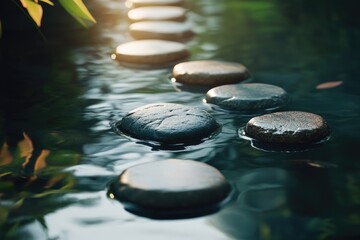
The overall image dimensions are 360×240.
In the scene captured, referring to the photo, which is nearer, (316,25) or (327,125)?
(327,125)

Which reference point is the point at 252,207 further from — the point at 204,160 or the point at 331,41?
the point at 331,41

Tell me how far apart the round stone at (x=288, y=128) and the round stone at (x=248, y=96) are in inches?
9.9

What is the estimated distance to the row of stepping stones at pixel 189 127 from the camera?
69.6 inches

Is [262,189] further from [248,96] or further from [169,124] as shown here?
[248,96]

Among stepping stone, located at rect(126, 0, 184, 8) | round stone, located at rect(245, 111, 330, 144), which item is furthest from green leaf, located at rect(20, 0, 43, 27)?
stepping stone, located at rect(126, 0, 184, 8)

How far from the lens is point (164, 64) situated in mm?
3400

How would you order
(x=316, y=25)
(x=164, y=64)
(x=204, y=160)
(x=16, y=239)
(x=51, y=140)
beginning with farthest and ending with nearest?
1. (x=316, y=25)
2. (x=164, y=64)
3. (x=51, y=140)
4. (x=204, y=160)
5. (x=16, y=239)

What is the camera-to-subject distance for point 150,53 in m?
3.39

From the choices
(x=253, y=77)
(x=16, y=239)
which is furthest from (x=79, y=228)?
(x=253, y=77)

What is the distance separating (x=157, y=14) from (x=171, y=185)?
2832 millimetres

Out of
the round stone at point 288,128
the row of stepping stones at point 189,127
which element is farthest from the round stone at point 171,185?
the round stone at point 288,128

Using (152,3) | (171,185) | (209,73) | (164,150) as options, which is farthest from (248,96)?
(152,3)

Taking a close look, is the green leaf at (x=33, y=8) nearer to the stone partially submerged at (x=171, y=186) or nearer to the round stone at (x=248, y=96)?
the stone partially submerged at (x=171, y=186)

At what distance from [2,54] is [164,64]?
2.93 feet
